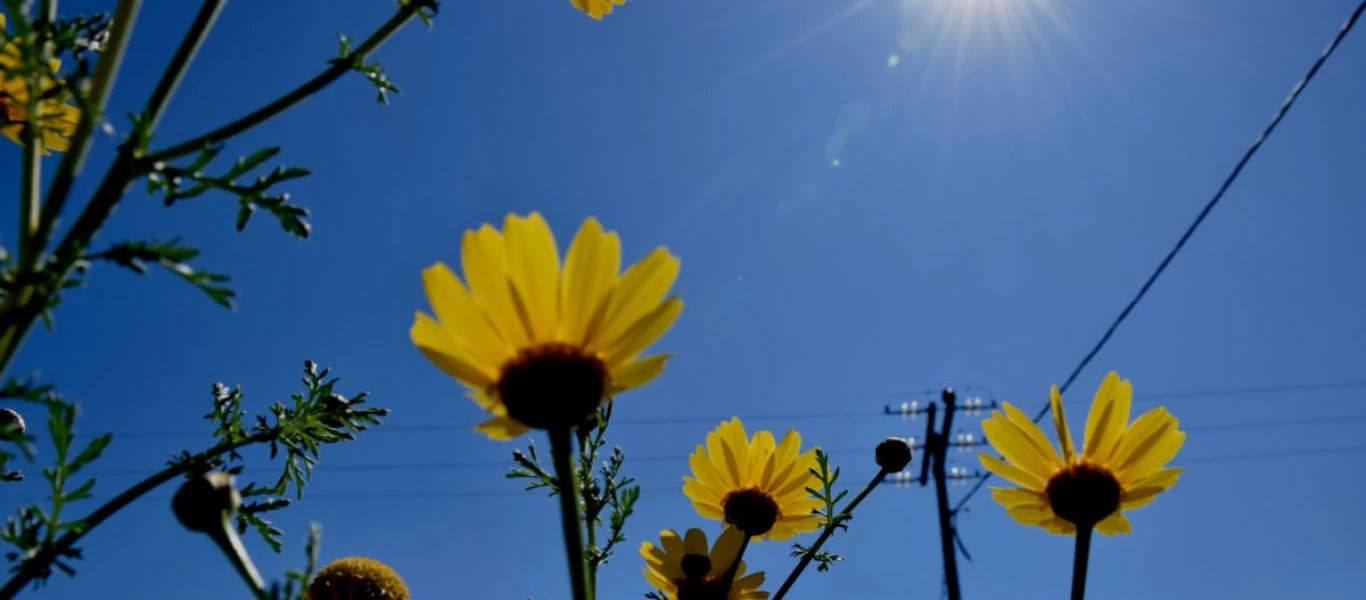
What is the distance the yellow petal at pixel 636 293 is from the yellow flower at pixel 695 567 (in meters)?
Result: 0.79

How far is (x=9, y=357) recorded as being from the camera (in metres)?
1.05

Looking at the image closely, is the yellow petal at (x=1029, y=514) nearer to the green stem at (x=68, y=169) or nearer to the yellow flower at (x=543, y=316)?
the yellow flower at (x=543, y=316)

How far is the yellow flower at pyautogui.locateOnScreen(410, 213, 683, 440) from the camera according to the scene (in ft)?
3.60

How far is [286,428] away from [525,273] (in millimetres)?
932

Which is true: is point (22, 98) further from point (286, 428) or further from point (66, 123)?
point (286, 428)

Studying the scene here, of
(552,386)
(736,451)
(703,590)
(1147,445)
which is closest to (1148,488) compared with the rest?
(1147,445)

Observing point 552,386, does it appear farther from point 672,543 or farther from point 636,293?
point 672,543

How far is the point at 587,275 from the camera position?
116cm

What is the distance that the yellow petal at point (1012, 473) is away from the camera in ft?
5.17

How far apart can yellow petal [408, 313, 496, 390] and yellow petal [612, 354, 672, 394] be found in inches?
6.0

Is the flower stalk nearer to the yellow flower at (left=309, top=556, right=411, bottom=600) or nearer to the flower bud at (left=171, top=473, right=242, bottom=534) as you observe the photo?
the flower bud at (left=171, top=473, right=242, bottom=534)

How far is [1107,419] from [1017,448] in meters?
0.16

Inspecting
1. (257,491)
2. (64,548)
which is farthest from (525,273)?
(257,491)

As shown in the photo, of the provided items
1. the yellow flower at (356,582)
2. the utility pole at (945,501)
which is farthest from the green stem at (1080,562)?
the utility pole at (945,501)
